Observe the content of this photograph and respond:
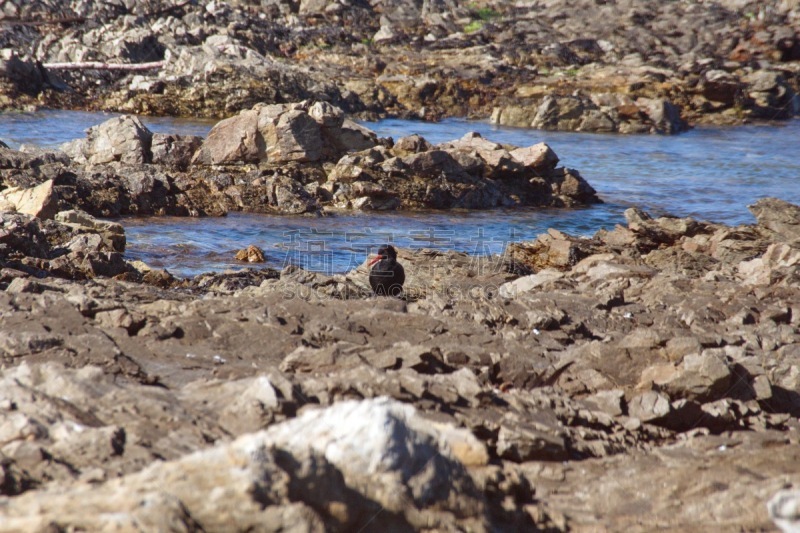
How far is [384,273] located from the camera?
34.4ft

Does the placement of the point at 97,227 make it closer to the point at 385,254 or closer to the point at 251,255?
the point at 251,255

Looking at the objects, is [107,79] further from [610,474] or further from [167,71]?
[610,474]

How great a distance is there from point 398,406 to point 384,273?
6402 millimetres

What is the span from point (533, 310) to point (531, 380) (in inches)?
75.2

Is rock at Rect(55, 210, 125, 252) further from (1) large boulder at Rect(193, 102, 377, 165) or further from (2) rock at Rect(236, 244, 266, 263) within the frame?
(1) large boulder at Rect(193, 102, 377, 165)

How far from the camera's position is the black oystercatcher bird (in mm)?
10484

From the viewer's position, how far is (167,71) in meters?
31.1

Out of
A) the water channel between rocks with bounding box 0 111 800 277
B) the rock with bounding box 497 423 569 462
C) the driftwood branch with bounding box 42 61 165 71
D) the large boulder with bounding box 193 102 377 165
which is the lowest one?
the water channel between rocks with bounding box 0 111 800 277

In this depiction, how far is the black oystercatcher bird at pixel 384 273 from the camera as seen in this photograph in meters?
10.5

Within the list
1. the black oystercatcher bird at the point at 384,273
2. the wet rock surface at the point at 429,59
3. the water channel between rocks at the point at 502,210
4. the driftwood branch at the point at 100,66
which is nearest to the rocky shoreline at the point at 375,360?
the black oystercatcher bird at the point at 384,273

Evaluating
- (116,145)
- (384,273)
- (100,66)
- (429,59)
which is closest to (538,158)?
(116,145)

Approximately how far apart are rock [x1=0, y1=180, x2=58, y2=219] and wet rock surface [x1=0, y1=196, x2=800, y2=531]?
3.09m

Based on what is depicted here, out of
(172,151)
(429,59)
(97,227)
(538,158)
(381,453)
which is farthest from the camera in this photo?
(429,59)

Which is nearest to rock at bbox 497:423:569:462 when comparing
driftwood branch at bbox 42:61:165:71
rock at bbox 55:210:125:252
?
rock at bbox 55:210:125:252
